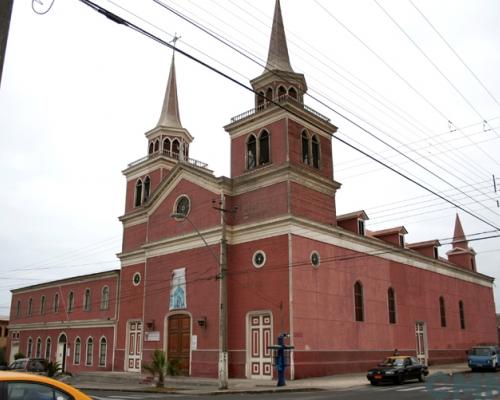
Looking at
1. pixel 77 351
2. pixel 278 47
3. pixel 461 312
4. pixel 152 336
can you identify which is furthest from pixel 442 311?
pixel 77 351

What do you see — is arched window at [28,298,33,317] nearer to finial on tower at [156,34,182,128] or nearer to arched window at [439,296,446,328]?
finial on tower at [156,34,182,128]

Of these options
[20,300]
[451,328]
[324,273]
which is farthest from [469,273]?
[20,300]

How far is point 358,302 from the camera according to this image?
3281cm

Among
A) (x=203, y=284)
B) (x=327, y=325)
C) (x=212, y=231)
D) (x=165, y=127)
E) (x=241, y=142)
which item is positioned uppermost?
(x=165, y=127)

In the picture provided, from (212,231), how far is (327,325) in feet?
27.8

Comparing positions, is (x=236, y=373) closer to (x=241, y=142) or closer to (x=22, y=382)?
(x=241, y=142)

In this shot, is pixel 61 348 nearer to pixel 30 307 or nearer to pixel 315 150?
pixel 30 307

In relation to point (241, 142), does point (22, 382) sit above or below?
below

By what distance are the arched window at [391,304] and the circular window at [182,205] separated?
1463 centimetres

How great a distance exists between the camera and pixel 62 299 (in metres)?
47.5

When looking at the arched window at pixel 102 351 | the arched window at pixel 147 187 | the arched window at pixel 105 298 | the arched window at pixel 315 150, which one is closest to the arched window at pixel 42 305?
the arched window at pixel 105 298

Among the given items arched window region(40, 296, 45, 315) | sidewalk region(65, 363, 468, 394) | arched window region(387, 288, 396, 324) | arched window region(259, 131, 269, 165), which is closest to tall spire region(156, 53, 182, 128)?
arched window region(259, 131, 269, 165)

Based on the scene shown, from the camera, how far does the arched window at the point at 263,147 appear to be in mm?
32188

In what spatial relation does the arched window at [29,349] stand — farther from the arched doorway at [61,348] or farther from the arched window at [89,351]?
the arched window at [89,351]
